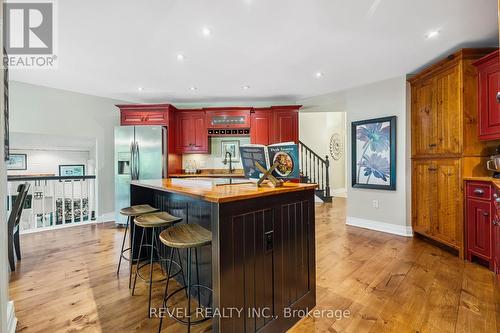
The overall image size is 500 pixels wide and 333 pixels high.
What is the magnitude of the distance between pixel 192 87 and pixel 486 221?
450cm

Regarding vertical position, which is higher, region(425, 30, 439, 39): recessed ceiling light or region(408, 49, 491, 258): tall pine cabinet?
region(425, 30, 439, 39): recessed ceiling light

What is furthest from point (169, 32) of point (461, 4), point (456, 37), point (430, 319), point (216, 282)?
point (430, 319)

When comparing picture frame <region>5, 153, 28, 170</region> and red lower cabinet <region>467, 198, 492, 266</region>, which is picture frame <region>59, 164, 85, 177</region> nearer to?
picture frame <region>5, 153, 28, 170</region>

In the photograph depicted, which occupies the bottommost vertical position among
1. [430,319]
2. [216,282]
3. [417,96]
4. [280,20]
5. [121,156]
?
[430,319]

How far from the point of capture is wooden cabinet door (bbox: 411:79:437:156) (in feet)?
10.6

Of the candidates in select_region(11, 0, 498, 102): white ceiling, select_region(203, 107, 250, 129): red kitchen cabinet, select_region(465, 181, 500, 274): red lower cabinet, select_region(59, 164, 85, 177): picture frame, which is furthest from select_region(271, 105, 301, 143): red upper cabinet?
select_region(59, 164, 85, 177): picture frame

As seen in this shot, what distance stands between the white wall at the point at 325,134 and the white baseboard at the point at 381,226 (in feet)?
11.0

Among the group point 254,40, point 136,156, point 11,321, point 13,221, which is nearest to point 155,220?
point 11,321

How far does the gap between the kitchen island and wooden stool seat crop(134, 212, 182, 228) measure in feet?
0.71

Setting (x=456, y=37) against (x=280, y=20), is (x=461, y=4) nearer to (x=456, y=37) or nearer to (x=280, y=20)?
(x=456, y=37)

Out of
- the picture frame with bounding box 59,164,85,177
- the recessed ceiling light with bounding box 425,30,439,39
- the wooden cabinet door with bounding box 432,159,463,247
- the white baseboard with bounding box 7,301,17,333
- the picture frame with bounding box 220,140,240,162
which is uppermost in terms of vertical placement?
the recessed ceiling light with bounding box 425,30,439,39

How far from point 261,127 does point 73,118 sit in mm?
3698

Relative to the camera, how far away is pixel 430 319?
1.78 m

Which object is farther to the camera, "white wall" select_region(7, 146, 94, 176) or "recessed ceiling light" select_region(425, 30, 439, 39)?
"white wall" select_region(7, 146, 94, 176)
